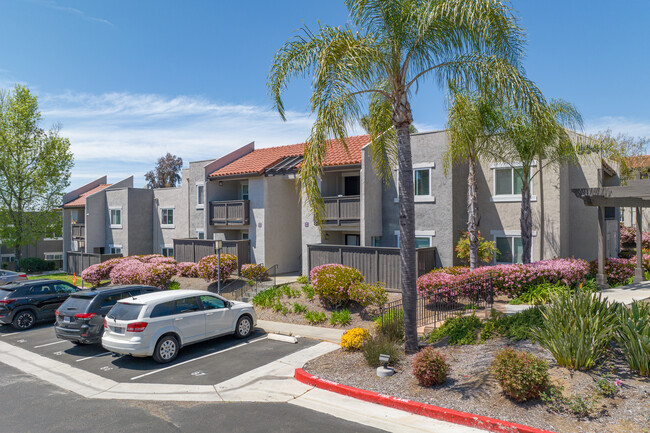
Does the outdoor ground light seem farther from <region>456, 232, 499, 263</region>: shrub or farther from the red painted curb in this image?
<region>456, 232, 499, 263</region>: shrub

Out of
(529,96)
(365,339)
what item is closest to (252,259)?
(365,339)

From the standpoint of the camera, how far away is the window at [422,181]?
758 inches

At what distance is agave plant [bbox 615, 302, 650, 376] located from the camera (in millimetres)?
7113

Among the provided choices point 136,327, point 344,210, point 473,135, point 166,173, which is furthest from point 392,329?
point 166,173

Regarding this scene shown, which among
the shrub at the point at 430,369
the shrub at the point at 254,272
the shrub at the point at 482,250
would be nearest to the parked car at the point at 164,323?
the shrub at the point at 430,369

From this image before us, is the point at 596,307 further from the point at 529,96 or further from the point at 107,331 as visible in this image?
the point at 107,331

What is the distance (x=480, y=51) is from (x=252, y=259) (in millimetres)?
17580

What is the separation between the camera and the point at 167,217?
104ft

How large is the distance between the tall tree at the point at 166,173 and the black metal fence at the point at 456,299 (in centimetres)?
5553

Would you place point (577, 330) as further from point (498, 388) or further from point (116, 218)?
point (116, 218)

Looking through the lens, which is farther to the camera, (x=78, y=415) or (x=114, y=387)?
(x=114, y=387)

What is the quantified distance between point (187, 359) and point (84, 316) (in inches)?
136

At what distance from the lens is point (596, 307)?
830cm

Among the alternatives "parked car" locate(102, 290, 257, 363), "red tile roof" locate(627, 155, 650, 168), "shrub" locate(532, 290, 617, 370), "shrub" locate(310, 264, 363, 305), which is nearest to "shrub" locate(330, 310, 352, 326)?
"shrub" locate(310, 264, 363, 305)
